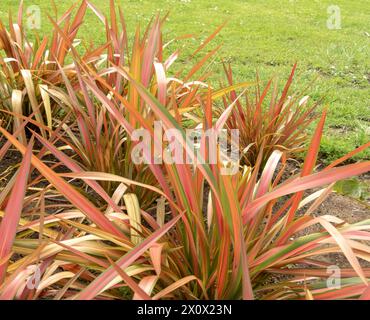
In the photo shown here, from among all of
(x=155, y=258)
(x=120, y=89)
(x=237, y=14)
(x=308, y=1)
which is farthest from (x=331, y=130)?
(x=308, y=1)

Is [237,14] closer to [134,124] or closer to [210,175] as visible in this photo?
[134,124]

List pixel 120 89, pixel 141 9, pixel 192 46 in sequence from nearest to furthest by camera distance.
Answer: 1. pixel 120 89
2. pixel 192 46
3. pixel 141 9

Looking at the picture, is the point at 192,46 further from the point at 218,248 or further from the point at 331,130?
the point at 218,248

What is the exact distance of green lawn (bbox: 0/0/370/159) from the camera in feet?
13.5

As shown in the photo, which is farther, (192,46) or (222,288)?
(192,46)

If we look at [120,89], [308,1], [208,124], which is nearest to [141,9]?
[308,1]

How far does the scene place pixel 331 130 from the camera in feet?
12.5

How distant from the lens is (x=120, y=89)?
8.07 feet

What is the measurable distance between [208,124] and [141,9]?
5.82 meters

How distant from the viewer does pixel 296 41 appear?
238 inches

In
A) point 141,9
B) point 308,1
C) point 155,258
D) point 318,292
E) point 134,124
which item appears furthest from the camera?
point 308,1

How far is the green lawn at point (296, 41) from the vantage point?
13.5ft
